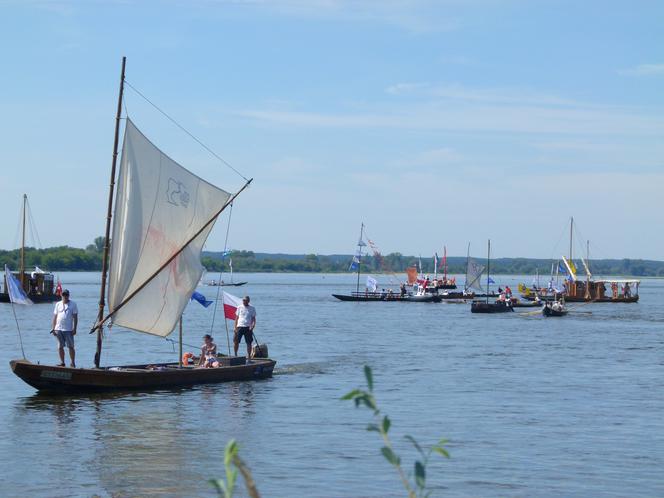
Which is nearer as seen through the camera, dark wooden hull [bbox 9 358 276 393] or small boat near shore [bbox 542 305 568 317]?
dark wooden hull [bbox 9 358 276 393]

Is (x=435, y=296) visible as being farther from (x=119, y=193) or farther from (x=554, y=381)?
(x=119, y=193)

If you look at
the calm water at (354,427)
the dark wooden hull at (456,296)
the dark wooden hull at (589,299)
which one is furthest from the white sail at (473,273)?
the calm water at (354,427)

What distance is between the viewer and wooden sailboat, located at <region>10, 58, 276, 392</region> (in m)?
31.2

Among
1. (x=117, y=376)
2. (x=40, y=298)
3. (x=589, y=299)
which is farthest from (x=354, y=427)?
(x=589, y=299)

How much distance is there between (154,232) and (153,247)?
17.6 inches

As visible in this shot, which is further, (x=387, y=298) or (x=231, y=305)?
(x=387, y=298)

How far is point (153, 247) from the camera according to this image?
104 feet

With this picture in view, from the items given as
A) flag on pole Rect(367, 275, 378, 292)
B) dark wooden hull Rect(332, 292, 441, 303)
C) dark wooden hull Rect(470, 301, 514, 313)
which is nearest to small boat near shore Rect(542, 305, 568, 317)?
dark wooden hull Rect(470, 301, 514, 313)

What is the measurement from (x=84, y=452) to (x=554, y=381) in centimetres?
1986

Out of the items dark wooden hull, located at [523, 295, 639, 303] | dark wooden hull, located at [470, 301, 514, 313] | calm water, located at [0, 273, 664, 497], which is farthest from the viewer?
dark wooden hull, located at [523, 295, 639, 303]

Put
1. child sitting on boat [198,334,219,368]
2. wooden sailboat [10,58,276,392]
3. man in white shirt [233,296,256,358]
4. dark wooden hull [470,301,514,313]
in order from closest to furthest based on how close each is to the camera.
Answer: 1. wooden sailboat [10,58,276,392]
2. child sitting on boat [198,334,219,368]
3. man in white shirt [233,296,256,358]
4. dark wooden hull [470,301,514,313]

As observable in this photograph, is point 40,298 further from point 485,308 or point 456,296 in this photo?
point 456,296

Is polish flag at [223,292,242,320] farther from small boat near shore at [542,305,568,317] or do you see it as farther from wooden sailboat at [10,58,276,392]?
small boat near shore at [542,305,568,317]

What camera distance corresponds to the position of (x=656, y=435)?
2450cm
